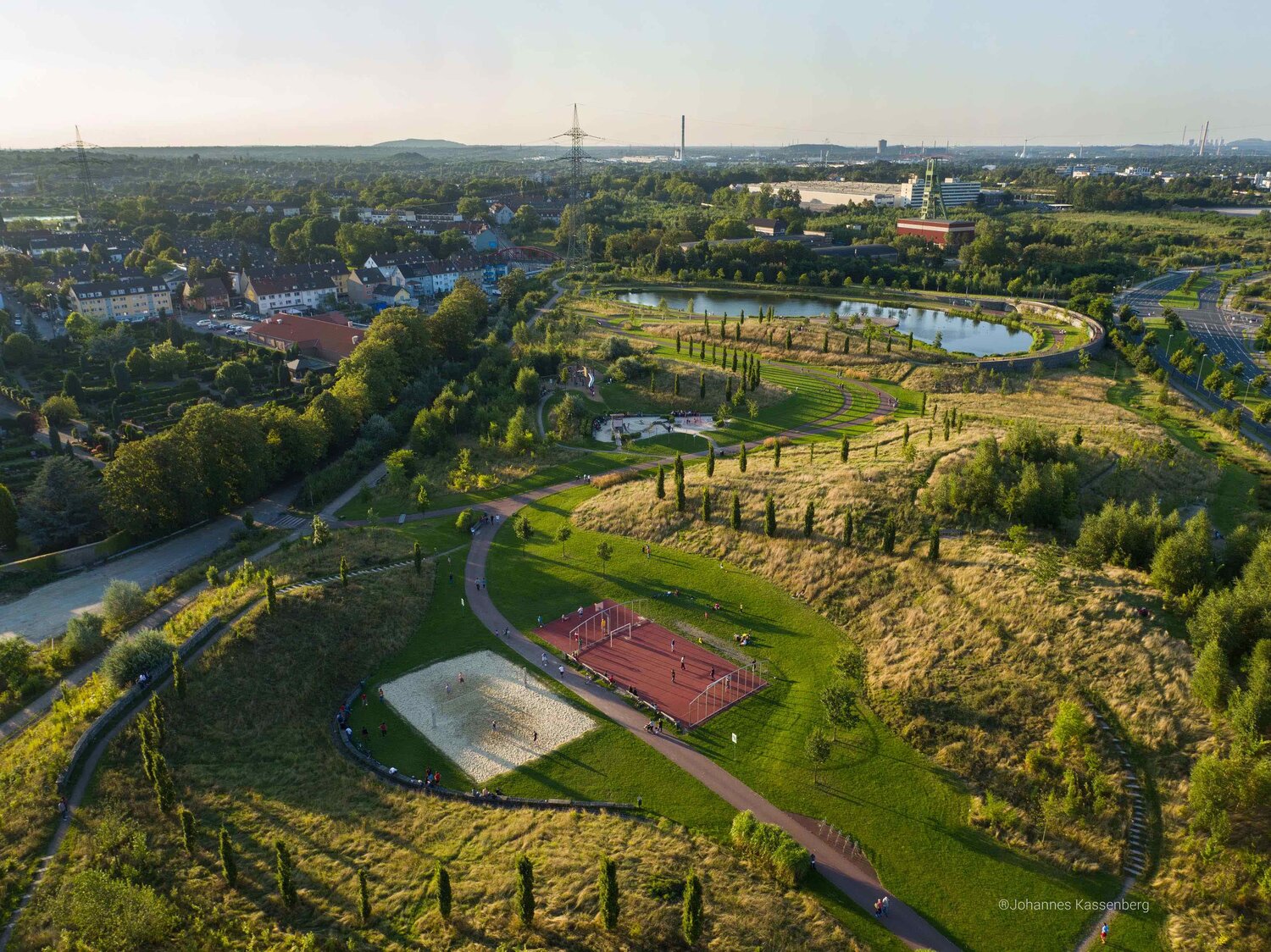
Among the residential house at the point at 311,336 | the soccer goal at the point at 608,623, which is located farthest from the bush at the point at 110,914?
the residential house at the point at 311,336

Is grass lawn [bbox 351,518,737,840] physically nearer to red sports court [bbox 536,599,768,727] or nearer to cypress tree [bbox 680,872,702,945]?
red sports court [bbox 536,599,768,727]

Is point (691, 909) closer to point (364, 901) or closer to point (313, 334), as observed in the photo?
point (364, 901)

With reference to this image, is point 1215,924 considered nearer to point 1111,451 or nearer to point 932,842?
point 932,842

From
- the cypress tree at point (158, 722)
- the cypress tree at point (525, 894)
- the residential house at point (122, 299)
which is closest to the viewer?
the cypress tree at point (525, 894)

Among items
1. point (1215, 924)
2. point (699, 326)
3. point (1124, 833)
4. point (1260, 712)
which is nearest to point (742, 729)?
point (1124, 833)

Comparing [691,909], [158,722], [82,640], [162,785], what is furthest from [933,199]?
[162,785]

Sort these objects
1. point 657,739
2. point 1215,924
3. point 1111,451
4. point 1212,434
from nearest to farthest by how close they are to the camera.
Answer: point 1215,924, point 657,739, point 1111,451, point 1212,434

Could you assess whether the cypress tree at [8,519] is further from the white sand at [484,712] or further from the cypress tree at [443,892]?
the cypress tree at [443,892]
